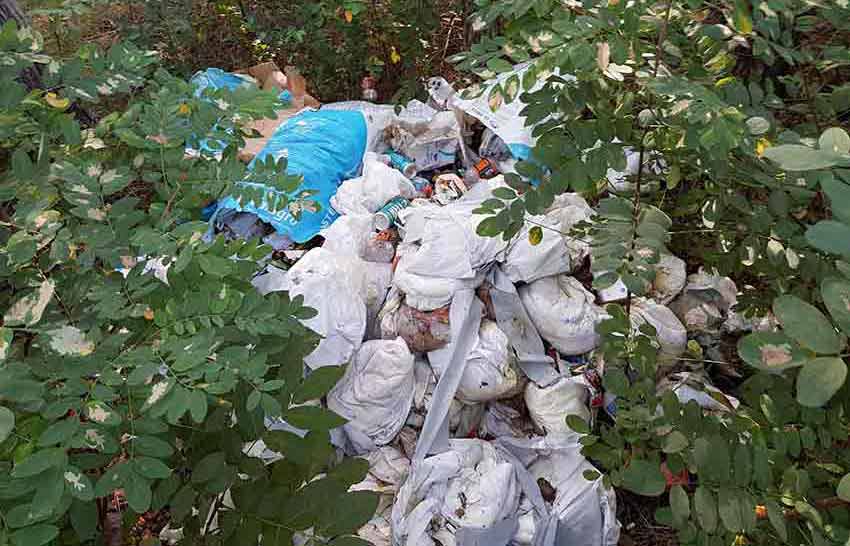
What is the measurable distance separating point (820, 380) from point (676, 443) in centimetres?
38

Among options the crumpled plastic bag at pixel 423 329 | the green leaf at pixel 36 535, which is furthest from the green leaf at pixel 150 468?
the crumpled plastic bag at pixel 423 329

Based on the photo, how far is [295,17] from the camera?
3.78 m

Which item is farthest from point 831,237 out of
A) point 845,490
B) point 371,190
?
point 371,190

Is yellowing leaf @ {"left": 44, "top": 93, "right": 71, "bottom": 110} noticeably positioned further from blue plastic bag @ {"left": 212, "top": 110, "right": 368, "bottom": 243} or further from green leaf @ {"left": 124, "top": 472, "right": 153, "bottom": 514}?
blue plastic bag @ {"left": 212, "top": 110, "right": 368, "bottom": 243}

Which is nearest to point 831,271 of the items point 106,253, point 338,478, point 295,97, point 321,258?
point 338,478

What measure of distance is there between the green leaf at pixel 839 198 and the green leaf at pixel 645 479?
1.74ft

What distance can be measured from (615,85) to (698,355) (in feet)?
4.07

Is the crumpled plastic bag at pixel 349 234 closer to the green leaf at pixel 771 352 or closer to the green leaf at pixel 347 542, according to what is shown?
the green leaf at pixel 347 542

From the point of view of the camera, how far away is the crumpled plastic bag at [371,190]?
2.91 metres

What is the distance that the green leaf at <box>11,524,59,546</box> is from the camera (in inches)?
32.7

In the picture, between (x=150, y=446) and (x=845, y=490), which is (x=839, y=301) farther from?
(x=150, y=446)

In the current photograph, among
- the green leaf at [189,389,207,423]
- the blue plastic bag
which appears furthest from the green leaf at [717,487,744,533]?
the blue plastic bag

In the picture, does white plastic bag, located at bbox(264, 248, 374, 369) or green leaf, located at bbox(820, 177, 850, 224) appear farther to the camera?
white plastic bag, located at bbox(264, 248, 374, 369)

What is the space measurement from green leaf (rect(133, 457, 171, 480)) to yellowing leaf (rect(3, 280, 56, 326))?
254 mm
